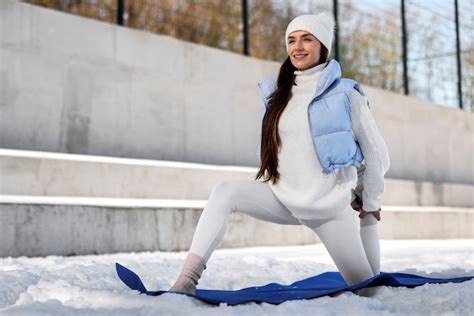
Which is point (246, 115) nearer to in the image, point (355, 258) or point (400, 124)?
point (400, 124)

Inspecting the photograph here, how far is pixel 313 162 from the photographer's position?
2.95m

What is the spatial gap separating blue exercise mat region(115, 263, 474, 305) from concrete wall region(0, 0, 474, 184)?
393 centimetres

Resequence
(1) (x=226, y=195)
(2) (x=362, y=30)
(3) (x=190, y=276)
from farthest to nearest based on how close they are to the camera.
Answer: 1. (2) (x=362, y=30)
2. (1) (x=226, y=195)
3. (3) (x=190, y=276)

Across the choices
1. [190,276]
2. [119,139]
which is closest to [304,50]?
[190,276]

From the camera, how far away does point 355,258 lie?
119 inches

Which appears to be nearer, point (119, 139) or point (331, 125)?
point (331, 125)

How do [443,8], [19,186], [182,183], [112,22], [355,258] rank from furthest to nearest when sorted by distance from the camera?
[443,8], [112,22], [182,183], [19,186], [355,258]

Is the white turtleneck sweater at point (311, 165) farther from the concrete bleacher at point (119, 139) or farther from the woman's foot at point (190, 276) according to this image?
the concrete bleacher at point (119, 139)

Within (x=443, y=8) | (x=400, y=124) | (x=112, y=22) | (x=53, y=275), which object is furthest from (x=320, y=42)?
(x=443, y=8)

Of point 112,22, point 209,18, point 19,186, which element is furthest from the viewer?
point 209,18

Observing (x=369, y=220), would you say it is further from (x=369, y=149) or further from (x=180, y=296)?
(x=180, y=296)

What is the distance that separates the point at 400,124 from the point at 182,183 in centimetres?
534

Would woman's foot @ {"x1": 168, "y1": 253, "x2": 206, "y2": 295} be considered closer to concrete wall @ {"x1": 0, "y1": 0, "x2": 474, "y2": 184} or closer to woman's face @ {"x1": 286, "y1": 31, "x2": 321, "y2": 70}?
woman's face @ {"x1": 286, "y1": 31, "x2": 321, "y2": 70}

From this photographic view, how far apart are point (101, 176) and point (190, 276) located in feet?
13.0
